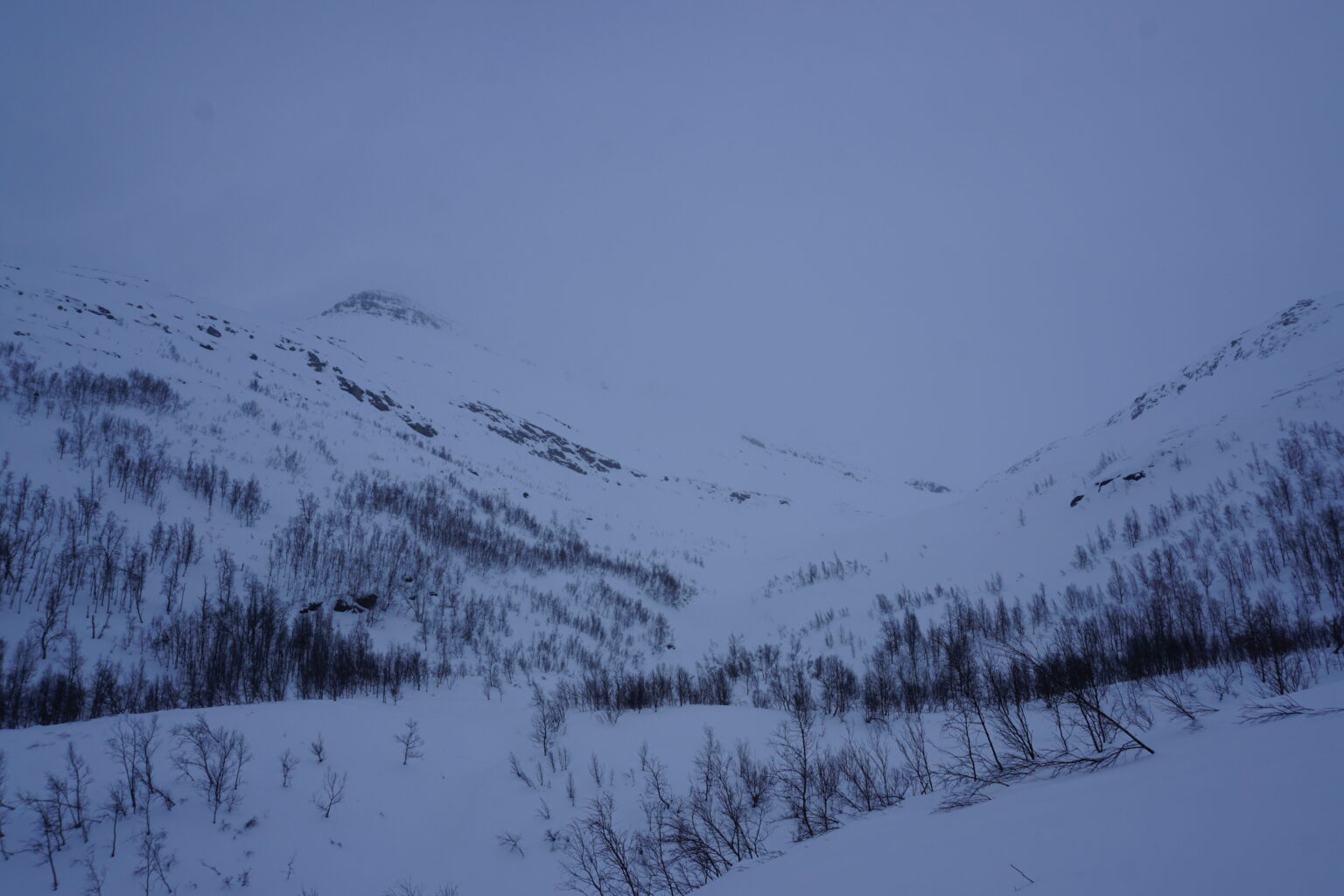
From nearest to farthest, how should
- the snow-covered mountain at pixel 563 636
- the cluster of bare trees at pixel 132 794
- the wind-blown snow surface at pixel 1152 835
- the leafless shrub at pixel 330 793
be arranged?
the wind-blown snow surface at pixel 1152 835
the cluster of bare trees at pixel 132 794
the snow-covered mountain at pixel 563 636
the leafless shrub at pixel 330 793

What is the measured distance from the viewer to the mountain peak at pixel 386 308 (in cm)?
8212

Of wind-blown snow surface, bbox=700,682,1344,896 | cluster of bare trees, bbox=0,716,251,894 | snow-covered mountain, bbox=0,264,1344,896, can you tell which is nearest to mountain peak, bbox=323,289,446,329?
snow-covered mountain, bbox=0,264,1344,896

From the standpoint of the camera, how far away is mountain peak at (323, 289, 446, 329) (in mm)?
82125

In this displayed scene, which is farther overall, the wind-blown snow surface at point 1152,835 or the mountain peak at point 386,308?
the mountain peak at point 386,308

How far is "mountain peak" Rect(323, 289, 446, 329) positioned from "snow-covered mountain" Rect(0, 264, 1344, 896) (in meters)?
54.8

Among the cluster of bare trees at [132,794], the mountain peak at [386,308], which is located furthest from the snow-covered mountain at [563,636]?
the mountain peak at [386,308]

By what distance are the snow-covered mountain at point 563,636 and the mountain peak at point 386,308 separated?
54.8 metres

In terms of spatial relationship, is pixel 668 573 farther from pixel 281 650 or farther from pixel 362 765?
pixel 362 765

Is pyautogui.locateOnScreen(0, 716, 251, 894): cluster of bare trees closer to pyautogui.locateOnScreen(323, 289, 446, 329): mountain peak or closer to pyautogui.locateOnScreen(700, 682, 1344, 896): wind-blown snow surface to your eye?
pyautogui.locateOnScreen(700, 682, 1344, 896): wind-blown snow surface

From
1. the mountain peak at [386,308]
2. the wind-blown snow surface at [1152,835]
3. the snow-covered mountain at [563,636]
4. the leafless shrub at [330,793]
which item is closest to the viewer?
the wind-blown snow surface at [1152,835]

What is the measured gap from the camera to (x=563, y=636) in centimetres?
1560

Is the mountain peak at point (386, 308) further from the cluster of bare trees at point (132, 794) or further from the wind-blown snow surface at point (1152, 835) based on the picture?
the wind-blown snow surface at point (1152, 835)

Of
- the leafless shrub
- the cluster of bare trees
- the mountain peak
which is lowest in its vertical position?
the leafless shrub

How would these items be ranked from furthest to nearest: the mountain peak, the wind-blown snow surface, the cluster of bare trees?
1. the mountain peak
2. the cluster of bare trees
3. the wind-blown snow surface
